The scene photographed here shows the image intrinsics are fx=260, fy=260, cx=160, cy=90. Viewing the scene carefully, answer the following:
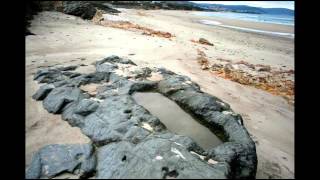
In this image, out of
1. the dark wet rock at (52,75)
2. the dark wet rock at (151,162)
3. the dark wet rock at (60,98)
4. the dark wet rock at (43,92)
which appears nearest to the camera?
the dark wet rock at (151,162)

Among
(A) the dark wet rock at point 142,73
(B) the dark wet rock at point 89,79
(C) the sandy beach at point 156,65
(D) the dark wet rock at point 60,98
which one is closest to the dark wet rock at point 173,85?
(A) the dark wet rock at point 142,73

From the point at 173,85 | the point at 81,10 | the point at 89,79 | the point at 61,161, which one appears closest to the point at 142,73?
the point at 173,85

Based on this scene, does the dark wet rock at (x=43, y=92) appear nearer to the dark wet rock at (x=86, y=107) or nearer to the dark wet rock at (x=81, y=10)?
the dark wet rock at (x=86, y=107)

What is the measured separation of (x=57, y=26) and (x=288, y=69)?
32.3 feet

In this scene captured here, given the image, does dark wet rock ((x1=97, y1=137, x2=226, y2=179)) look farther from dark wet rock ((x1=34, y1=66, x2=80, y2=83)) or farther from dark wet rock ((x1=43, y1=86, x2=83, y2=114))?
dark wet rock ((x1=34, y1=66, x2=80, y2=83))

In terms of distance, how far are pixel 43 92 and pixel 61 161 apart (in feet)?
7.03

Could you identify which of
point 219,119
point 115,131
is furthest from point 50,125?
point 219,119

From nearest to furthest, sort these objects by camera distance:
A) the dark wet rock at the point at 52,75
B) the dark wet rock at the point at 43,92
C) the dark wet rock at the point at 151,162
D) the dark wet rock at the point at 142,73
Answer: the dark wet rock at the point at 151,162
the dark wet rock at the point at 43,92
the dark wet rock at the point at 52,75
the dark wet rock at the point at 142,73

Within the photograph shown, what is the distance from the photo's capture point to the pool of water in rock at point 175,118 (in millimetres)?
3596

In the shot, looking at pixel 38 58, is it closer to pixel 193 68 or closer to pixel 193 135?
pixel 193 68

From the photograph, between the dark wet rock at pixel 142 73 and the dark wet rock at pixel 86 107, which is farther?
the dark wet rock at pixel 142 73

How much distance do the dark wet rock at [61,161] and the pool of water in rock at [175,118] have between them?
4.12ft

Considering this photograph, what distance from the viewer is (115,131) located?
341 centimetres

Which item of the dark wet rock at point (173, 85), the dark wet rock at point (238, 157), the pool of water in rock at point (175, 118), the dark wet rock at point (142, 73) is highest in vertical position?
the dark wet rock at point (142, 73)
